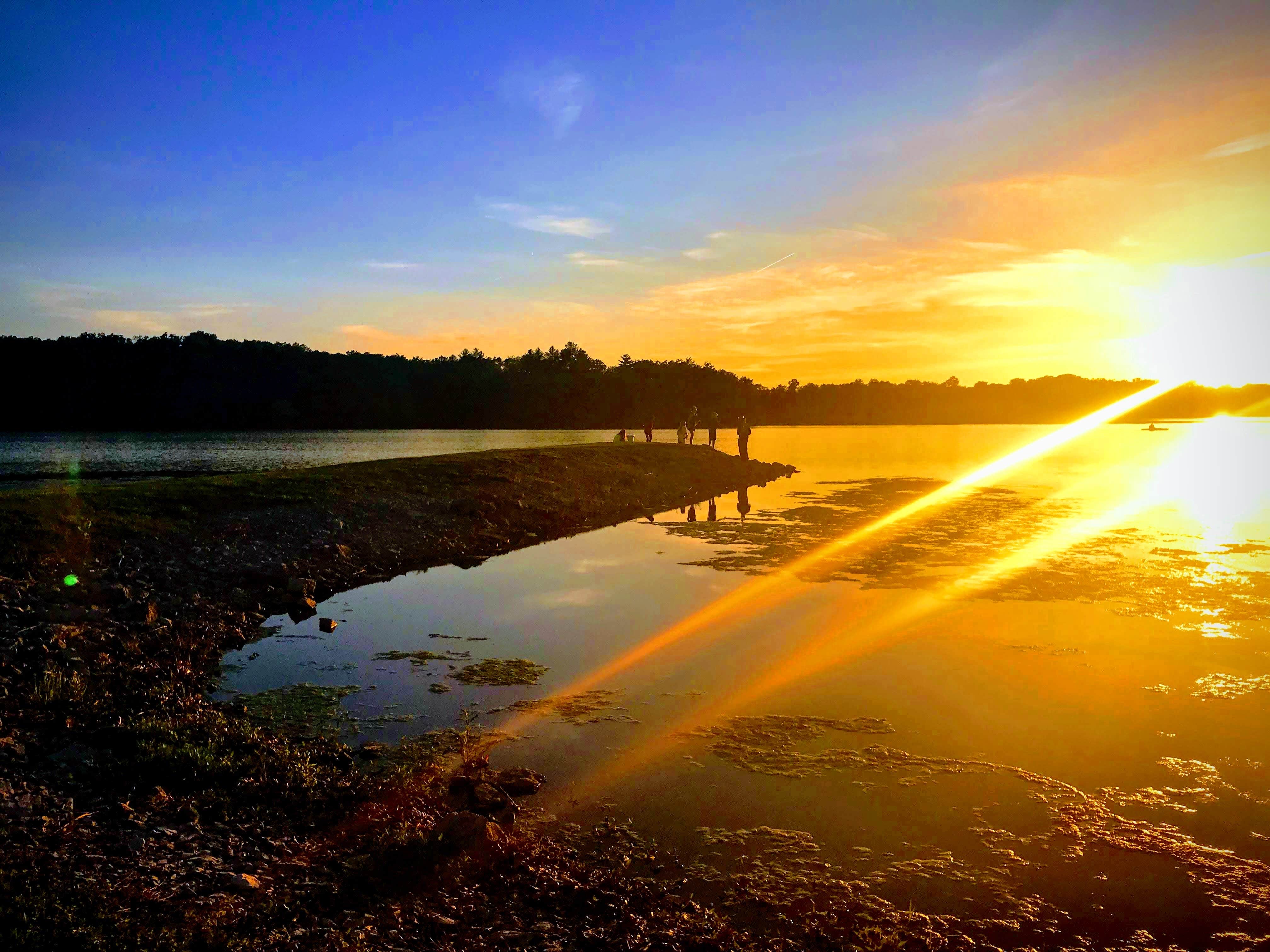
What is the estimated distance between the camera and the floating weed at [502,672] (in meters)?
12.3

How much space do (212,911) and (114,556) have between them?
14.1 meters

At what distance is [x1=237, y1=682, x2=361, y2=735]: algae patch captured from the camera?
413 inches

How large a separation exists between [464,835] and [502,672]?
587 cm

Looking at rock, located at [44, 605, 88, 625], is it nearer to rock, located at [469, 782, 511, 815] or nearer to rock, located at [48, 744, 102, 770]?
rock, located at [48, 744, 102, 770]

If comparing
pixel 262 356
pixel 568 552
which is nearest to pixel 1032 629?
pixel 568 552

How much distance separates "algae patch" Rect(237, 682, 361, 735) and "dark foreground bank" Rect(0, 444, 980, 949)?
60mm

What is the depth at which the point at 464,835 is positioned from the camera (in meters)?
6.90

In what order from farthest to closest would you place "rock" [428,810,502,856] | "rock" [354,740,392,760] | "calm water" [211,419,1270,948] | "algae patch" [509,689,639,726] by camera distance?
"algae patch" [509,689,639,726] < "rock" [354,740,392,760] < "calm water" [211,419,1270,948] < "rock" [428,810,502,856]

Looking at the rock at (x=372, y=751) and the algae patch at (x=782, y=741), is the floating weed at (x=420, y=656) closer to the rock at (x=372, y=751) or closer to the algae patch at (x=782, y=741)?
the rock at (x=372, y=751)

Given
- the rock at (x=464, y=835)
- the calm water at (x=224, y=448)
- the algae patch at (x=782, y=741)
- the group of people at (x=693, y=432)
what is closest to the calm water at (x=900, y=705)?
the algae patch at (x=782, y=741)

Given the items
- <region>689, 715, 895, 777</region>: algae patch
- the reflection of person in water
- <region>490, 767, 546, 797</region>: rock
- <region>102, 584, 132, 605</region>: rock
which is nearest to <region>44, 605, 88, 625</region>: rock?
<region>102, 584, 132, 605</region>: rock

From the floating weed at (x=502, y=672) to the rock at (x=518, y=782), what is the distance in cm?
342

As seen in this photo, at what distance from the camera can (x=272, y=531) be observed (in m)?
21.8

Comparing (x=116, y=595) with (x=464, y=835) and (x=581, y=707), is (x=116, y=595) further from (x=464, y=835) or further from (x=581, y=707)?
(x=464, y=835)
